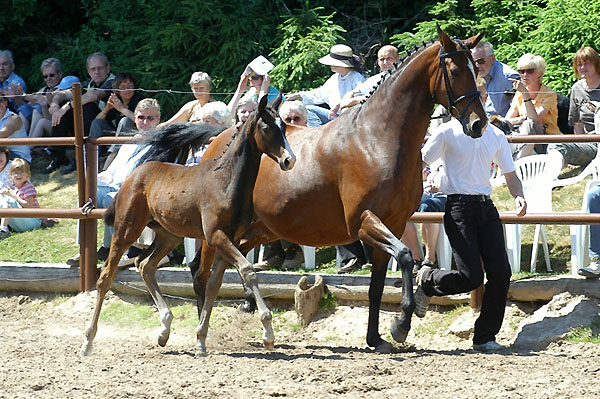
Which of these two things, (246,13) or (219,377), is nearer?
(219,377)

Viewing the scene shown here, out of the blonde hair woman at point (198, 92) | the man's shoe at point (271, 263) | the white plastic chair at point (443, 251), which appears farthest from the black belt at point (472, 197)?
the blonde hair woman at point (198, 92)

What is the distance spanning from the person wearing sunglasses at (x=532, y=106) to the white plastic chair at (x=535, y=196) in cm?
61

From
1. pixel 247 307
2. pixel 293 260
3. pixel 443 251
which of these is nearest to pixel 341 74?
pixel 293 260

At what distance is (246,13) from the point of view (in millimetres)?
13367

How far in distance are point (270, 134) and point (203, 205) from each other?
2.65 ft

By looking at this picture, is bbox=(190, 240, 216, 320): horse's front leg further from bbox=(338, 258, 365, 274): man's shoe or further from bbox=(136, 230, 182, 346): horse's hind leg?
bbox=(338, 258, 365, 274): man's shoe

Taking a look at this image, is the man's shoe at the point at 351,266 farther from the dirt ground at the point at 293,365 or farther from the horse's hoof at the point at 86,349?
the horse's hoof at the point at 86,349

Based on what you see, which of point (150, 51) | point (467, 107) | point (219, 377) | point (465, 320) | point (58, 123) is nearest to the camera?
point (219, 377)

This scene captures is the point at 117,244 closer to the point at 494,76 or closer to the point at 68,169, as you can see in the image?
the point at 494,76

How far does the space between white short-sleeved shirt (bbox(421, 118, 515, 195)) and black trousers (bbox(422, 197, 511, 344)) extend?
0.13 metres

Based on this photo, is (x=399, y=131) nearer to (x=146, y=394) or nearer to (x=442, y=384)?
(x=442, y=384)

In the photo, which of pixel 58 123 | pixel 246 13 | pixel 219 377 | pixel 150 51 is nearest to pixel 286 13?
pixel 246 13

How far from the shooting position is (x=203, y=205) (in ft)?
24.2

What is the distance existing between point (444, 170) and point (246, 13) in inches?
264
